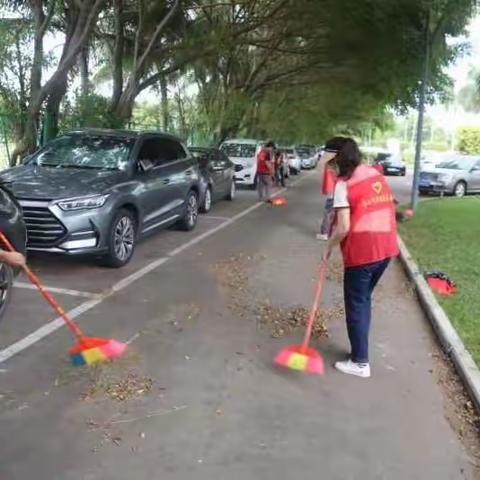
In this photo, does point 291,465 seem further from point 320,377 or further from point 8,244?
point 8,244

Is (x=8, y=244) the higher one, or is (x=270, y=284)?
(x=8, y=244)

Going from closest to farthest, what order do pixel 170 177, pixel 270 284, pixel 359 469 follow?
pixel 359 469 → pixel 270 284 → pixel 170 177

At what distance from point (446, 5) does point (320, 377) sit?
1072 cm

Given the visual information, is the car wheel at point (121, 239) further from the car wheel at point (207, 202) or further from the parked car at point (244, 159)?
the parked car at point (244, 159)

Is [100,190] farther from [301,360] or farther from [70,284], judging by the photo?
[301,360]

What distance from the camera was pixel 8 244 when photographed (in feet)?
18.0

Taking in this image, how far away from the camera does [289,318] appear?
20.8 feet

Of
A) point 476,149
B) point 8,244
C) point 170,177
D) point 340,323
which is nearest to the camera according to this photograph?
point 8,244

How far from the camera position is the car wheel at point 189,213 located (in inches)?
447

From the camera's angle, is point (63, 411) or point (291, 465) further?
point (63, 411)

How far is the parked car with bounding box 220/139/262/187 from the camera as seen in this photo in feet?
71.6

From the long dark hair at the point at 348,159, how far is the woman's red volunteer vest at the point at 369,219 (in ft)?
0.14

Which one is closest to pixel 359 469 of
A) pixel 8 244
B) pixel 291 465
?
pixel 291 465

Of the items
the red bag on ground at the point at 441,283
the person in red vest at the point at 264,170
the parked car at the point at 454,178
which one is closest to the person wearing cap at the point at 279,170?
the person in red vest at the point at 264,170
